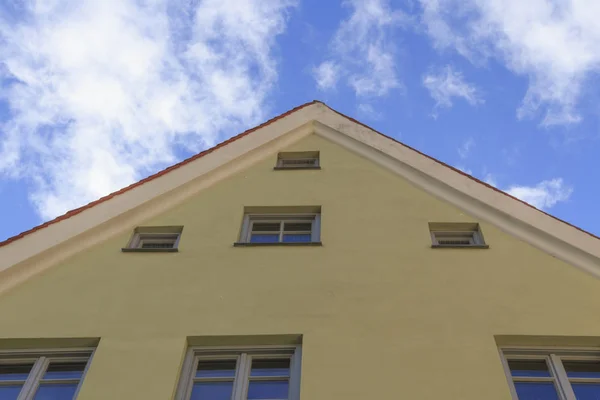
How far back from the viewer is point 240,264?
9.62 meters

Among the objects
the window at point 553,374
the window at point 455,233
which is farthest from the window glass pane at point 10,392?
the window at point 455,233

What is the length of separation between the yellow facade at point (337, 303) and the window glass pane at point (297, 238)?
17.1 inches

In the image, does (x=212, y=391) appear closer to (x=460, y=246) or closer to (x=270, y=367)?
(x=270, y=367)

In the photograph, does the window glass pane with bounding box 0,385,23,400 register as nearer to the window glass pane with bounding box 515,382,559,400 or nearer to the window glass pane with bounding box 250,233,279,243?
the window glass pane with bounding box 250,233,279,243

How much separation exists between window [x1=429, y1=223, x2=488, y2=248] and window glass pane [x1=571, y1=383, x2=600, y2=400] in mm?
3069

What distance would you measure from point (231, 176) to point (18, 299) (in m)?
4.34

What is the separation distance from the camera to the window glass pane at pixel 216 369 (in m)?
8.00

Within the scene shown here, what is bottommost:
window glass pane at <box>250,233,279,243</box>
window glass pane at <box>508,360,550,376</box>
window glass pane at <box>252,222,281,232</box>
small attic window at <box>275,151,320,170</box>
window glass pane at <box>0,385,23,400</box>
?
window glass pane at <box>0,385,23,400</box>

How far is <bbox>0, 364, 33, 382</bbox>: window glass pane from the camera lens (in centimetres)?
816

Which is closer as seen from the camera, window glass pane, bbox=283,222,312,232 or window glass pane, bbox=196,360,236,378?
window glass pane, bbox=196,360,236,378

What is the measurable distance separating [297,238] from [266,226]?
628mm

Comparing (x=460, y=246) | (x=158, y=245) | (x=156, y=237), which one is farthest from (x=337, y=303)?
(x=156, y=237)

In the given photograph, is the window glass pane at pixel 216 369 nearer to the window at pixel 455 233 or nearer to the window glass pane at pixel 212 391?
the window glass pane at pixel 212 391

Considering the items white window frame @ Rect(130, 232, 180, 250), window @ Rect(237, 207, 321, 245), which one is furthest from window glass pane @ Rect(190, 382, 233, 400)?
white window frame @ Rect(130, 232, 180, 250)
